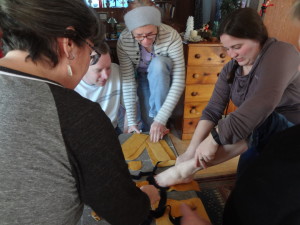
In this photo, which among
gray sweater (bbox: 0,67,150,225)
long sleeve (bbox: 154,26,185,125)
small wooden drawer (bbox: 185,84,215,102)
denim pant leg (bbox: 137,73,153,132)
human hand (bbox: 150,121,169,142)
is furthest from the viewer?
small wooden drawer (bbox: 185,84,215,102)

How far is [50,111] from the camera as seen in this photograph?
0.41 metres

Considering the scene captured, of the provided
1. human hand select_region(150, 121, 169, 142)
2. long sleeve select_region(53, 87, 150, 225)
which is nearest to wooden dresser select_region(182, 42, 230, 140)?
human hand select_region(150, 121, 169, 142)

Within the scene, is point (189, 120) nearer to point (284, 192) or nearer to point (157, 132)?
point (157, 132)

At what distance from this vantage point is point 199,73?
1809mm

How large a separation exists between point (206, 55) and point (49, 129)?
1538 millimetres

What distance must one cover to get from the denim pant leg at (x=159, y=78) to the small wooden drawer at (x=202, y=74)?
39 centimetres

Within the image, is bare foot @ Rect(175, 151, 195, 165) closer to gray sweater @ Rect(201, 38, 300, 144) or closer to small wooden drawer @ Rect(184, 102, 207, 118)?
gray sweater @ Rect(201, 38, 300, 144)

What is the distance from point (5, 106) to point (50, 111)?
0.24ft

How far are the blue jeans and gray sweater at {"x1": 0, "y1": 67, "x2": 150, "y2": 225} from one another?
95 centimetres

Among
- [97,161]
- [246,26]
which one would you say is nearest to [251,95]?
[246,26]

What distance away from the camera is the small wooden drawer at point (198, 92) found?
1.86m

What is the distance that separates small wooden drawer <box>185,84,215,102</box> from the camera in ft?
6.11

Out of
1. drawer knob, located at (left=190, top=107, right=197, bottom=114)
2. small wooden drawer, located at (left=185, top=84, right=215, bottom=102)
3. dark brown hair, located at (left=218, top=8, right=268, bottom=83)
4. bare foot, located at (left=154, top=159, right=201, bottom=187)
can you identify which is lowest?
drawer knob, located at (left=190, top=107, right=197, bottom=114)

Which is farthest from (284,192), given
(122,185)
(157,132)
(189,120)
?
(189,120)
